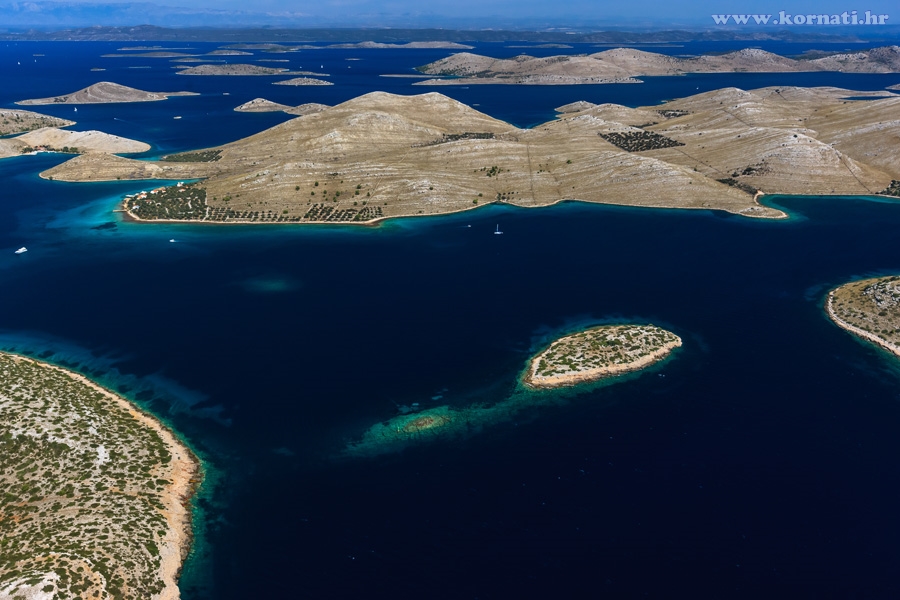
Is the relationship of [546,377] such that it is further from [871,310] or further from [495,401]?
[871,310]

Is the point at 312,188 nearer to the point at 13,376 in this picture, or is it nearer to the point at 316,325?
the point at 316,325

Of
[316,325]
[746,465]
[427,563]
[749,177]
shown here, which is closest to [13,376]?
[316,325]

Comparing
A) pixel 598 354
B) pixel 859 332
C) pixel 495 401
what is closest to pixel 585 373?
pixel 598 354

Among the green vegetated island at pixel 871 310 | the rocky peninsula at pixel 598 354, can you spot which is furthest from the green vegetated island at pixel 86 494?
the green vegetated island at pixel 871 310

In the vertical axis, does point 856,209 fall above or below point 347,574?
above

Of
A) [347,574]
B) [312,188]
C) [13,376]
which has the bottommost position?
[347,574]

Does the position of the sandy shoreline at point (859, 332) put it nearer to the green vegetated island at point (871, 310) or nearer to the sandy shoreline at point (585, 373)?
the green vegetated island at point (871, 310)
